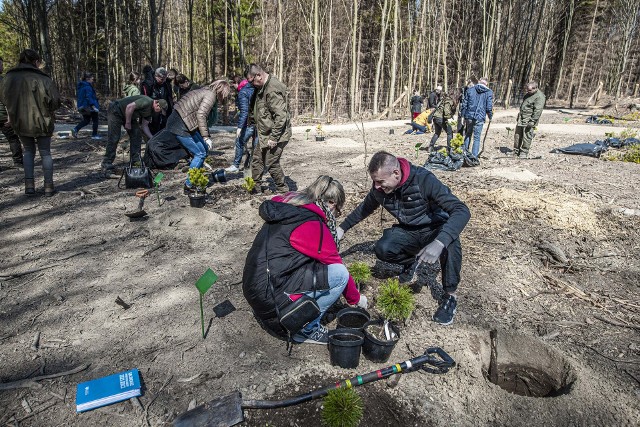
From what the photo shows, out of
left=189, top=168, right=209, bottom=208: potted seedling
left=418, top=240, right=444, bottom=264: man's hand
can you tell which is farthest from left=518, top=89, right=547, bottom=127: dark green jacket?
left=418, top=240, right=444, bottom=264: man's hand

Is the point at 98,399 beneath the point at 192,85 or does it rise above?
beneath

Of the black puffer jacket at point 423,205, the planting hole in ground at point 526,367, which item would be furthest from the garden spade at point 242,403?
the black puffer jacket at point 423,205

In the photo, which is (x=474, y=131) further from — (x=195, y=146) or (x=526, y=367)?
(x=526, y=367)

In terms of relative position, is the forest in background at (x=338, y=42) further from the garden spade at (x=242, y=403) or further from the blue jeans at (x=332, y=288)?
the garden spade at (x=242, y=403)

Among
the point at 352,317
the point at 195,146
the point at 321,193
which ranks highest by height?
the point at 321,193

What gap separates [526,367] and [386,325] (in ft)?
3.85

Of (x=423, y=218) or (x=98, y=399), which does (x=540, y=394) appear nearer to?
(x=423, y=218)

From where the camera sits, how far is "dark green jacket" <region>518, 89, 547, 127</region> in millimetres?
8633

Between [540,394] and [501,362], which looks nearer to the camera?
[540,394]

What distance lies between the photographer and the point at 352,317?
2.96 m

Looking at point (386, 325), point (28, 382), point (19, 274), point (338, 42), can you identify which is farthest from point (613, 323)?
point (338, 42)

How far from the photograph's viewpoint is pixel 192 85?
7.62 meters

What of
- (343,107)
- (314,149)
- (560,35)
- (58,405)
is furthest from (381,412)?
(560,35)

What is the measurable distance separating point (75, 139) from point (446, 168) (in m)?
8.93
